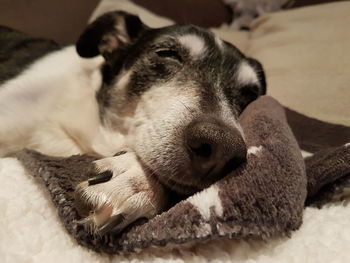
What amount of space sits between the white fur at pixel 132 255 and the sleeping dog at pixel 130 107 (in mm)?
75

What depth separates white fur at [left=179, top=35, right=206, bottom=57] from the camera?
4.65ft

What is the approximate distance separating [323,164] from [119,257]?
657mm

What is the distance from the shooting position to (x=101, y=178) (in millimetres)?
875

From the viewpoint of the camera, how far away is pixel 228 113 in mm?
→ 1137

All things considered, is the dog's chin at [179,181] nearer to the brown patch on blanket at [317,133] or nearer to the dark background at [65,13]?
the brown patch on blanket at [317,133]

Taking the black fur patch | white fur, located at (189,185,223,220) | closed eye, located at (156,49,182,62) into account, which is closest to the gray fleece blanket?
white fur, located at (189,185,223,220)

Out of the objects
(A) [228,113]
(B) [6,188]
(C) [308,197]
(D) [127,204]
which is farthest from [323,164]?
(B) [6,188]

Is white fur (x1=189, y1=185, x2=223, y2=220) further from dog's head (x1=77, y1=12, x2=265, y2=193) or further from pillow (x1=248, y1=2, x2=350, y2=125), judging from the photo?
pillow (x1=248, y1=2, x2=350, y2=125)

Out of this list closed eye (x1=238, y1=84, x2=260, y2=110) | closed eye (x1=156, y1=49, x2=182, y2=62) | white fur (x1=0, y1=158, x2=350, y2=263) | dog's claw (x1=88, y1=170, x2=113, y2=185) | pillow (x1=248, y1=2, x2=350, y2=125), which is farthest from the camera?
pillow (x1=248, y1=2, x2=350, y2=125)

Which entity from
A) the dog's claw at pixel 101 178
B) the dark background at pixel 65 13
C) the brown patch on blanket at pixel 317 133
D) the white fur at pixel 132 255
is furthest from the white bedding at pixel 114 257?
the dark background at pixel 65 13

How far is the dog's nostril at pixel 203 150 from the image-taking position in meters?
0.88

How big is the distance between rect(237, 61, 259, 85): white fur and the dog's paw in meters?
0.71

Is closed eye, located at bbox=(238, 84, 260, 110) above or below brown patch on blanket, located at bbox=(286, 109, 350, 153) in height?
above

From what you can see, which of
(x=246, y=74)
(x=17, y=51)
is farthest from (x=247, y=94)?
(x=17, y=51)
